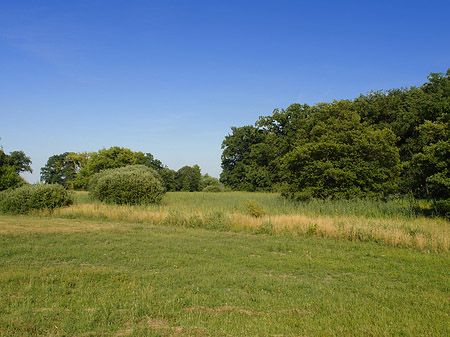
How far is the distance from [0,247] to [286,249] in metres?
8.66

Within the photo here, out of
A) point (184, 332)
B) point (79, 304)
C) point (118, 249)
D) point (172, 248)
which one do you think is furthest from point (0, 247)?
point (184, 332)

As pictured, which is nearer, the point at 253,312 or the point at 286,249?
the point at 253,312

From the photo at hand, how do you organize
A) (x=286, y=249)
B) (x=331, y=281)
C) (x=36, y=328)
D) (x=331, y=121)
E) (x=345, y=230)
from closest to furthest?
(x=36, y=328), (x=331, y=281), (x=286, y=249), (x=345, y=230), (x=331, y=121)

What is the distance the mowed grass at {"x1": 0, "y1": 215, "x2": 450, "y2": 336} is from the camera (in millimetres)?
4562

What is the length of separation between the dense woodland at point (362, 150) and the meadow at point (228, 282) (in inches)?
303

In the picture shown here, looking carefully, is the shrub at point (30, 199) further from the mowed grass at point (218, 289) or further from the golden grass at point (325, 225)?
the mowed grass at point (218, 289)

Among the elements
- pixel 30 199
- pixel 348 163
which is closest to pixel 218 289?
pixel 30 199

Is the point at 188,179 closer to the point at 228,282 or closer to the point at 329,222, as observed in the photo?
the point at 329,222

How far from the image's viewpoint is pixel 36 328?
4340 mm

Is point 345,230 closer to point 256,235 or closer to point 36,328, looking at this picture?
point 256,235

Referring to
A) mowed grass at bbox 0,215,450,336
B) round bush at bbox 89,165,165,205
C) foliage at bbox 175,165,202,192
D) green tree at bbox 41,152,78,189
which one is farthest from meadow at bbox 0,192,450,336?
green tree at bbox 41,152,78,189

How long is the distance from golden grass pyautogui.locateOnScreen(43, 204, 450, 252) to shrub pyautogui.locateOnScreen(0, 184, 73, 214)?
1.53m

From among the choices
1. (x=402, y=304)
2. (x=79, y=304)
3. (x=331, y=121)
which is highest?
(x=331, y=121)

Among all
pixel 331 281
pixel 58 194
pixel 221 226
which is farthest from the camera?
pixel 58 194
